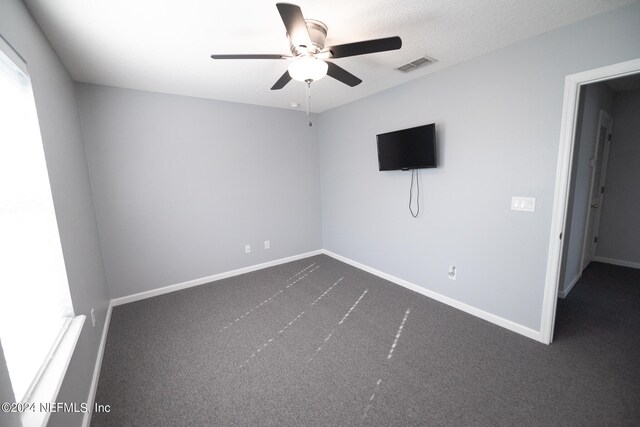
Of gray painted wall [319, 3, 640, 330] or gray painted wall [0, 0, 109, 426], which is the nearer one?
gray painted wall [0, 0, 109, 426]

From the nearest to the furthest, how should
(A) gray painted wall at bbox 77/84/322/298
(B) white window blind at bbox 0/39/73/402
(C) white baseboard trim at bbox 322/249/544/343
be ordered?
(B) white window blind at bbox 0/39/73/402
(C) white baseboard trim at bbox 322/249/544/343
(A) gray painted wall at bbox 77/84/322/298

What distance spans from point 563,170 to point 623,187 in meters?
3.04

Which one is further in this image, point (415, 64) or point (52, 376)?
point (415, 64)

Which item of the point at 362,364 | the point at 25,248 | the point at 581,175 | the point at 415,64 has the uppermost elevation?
the point at 415,64

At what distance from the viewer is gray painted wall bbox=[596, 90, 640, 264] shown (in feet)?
11.5

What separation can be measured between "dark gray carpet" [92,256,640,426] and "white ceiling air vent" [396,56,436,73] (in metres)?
2.52

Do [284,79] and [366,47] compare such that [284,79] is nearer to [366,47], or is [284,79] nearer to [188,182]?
[366,47]

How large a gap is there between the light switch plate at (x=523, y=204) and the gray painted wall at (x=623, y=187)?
2.99m

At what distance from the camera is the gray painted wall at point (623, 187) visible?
351 cm

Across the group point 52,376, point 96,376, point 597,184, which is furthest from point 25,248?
point 597,184

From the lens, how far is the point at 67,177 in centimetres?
191

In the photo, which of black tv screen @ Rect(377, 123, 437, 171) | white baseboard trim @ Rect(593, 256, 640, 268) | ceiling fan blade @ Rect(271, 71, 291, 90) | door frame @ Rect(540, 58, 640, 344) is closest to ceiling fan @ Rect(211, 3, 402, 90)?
ceiling fan blade @ Rect(271, 71, 291, 90)

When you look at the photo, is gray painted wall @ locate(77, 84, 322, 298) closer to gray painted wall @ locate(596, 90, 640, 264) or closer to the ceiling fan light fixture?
the ceiling fan light fixture

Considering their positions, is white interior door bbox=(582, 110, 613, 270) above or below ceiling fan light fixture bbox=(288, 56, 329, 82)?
below
